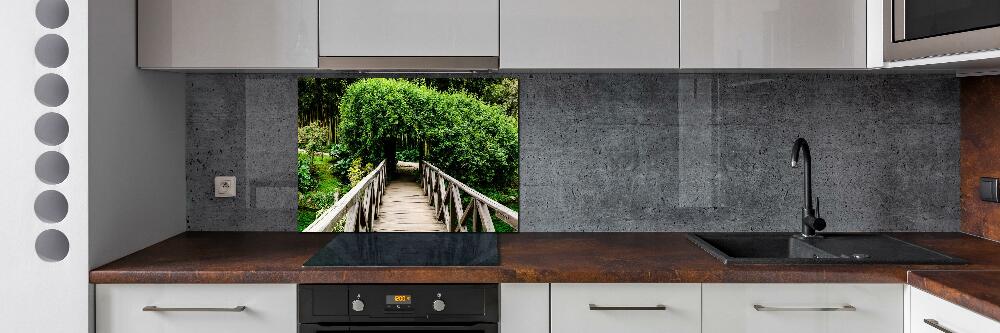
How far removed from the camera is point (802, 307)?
1.84 meters

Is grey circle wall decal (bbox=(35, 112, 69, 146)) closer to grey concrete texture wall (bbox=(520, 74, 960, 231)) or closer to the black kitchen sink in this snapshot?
grey concrete texture wall (bbox=(520, 74, 960, 231))

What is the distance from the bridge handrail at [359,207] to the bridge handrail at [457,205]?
0.55 ft

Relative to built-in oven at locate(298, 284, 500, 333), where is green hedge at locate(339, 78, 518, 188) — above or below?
above

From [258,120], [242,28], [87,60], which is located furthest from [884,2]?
[87,60]

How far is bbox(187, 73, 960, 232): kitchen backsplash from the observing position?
98.7 inches

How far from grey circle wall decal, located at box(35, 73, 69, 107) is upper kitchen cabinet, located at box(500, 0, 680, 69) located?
1206 mm

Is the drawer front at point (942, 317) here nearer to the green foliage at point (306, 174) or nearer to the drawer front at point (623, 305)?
the drawer front at point (623, 305)

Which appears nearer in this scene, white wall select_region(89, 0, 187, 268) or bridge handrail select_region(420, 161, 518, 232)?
white wall select_region(89, 0, 187, 268)

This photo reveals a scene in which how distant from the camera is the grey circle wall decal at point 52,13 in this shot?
190 cm

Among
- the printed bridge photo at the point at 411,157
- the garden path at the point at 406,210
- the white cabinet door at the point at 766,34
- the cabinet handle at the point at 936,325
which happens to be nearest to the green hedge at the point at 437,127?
the printed bridge photo at the point at 411,157

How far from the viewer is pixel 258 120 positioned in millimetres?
2523

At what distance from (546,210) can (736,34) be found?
2.87 ft

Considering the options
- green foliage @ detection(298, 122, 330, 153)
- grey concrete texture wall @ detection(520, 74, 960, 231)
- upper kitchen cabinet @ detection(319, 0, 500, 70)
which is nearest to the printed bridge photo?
green foliage @ detection(298, 122, 330, 153)

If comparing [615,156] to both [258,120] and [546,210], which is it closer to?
[546,210]
